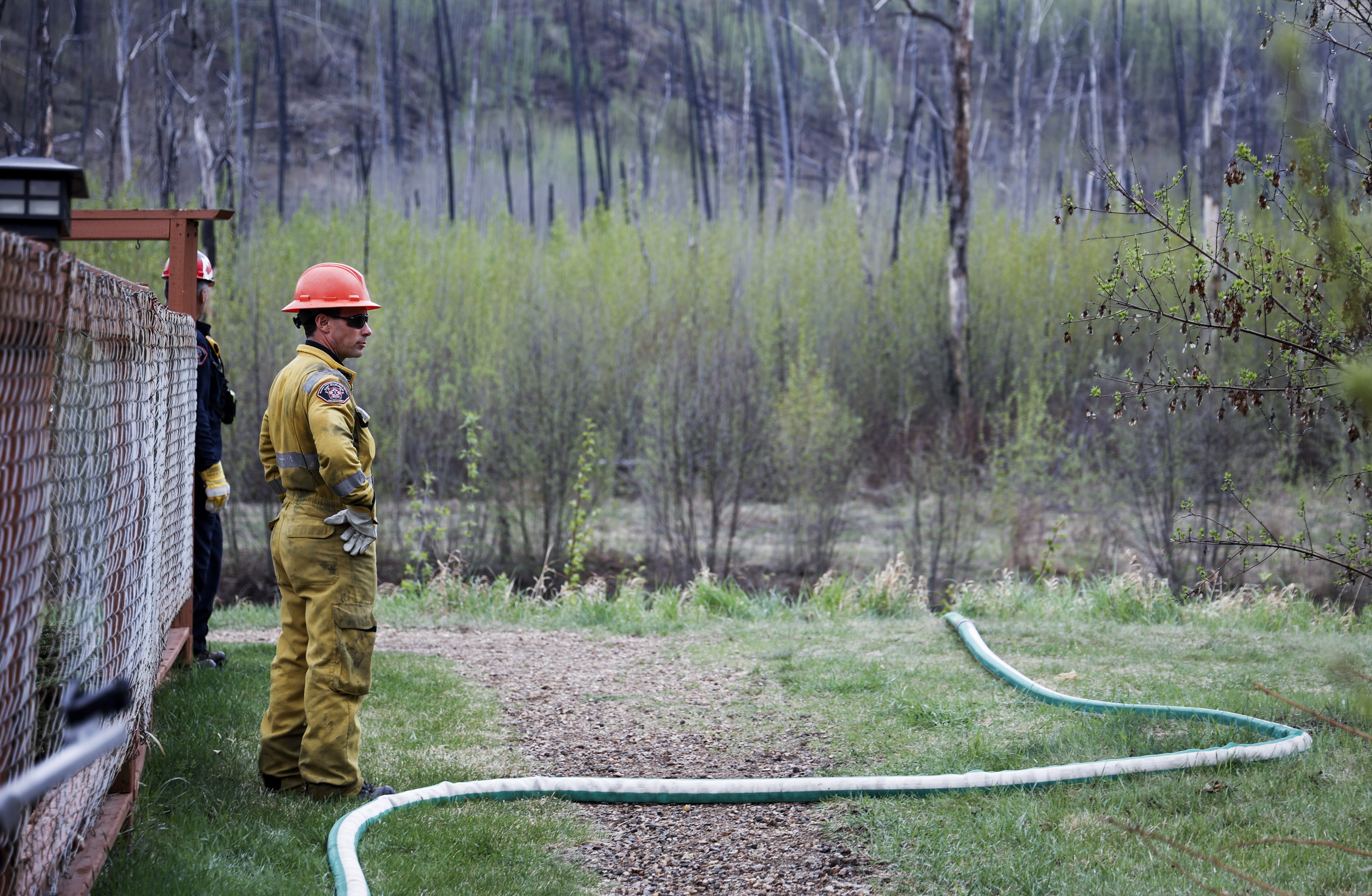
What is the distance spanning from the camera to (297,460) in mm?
3889

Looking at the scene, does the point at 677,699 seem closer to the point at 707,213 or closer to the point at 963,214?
the point at 963,214

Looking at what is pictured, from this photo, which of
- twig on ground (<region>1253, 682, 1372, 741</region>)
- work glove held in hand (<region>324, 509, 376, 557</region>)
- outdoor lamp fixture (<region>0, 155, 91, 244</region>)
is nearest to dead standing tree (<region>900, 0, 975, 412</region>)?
twig on ground (<region>1253, 682, 1372, 741</region>)

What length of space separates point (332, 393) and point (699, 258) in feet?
43.9

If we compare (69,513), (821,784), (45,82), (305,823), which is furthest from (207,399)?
(45,82)

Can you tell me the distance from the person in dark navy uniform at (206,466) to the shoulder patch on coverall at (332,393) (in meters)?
→ 2.15

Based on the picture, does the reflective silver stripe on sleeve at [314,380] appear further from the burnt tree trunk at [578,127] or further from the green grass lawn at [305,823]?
the burnt tree trunk at [578,127]

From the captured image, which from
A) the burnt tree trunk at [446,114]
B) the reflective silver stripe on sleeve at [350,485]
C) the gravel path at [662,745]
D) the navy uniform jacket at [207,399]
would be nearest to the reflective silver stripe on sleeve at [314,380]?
the reflective silver stripe on sleeve at [350,485]

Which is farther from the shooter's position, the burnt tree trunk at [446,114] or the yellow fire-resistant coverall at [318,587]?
the burnt tree trunk at [446,114]

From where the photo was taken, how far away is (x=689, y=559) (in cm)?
1316

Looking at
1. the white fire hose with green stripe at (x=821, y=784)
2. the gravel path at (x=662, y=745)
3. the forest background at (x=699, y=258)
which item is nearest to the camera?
the gravel path at (x=662, y=745)

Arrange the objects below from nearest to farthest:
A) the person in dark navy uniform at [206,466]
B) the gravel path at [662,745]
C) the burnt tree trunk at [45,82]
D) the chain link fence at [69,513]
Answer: the chain link fence at [69,513], the gravel path at [662,745], the person in dark navy uniform at [206,466], the burnt tree trunk at [45,82]

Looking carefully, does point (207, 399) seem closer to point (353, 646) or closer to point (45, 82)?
point (353, 646)

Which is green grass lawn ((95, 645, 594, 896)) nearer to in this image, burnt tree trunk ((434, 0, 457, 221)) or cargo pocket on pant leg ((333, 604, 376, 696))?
cargo pocket on pant leg ((333, 604, 376, 696))

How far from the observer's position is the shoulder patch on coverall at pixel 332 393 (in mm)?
3773
